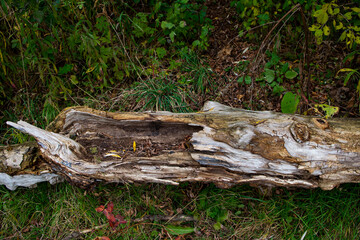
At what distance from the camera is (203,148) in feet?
6.73

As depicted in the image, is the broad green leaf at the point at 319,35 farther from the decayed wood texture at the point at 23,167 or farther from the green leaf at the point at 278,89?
the decayed wood texture at the point at 23,167

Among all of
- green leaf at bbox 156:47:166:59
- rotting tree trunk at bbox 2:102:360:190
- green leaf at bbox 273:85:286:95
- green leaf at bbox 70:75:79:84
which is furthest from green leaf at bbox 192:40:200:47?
green leaf at bbox 70:75:79:84

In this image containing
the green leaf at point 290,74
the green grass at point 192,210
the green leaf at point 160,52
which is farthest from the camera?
the green leaf at point 160,52

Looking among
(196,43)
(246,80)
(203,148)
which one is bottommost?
(203,148)

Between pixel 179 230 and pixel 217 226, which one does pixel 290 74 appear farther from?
pixel 179 230

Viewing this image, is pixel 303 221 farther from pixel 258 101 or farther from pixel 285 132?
pixel 258 101

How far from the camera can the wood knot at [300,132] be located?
1.96 metres

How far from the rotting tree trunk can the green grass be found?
0.50m

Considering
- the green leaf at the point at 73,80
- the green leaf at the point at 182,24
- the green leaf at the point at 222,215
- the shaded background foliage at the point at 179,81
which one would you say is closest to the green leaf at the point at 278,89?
the shaded background foliage at the point at 179,81

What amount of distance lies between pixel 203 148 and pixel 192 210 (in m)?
0.88

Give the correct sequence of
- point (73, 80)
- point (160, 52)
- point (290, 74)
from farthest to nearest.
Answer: point (160, 52)
point (73, 80)
point (290, 74)

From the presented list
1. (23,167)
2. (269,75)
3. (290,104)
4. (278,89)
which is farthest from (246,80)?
(23,167)

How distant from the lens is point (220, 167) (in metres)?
2.09

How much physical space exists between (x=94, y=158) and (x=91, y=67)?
144 centimetres
